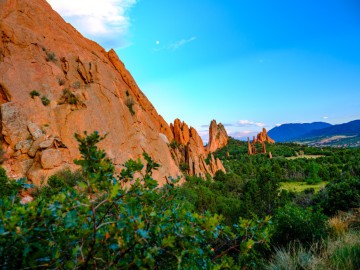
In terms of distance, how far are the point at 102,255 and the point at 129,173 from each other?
95cm

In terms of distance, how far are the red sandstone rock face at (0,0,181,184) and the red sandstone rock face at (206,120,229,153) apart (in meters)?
84.5

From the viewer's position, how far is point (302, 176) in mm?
60625

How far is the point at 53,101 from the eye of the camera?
2855 centimetres

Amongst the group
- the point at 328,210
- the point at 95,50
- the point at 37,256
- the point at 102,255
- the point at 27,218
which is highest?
the point at 95,50

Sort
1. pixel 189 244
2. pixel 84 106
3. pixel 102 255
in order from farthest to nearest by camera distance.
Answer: pixel 84 106, pixel 102 255, pixel 189 244

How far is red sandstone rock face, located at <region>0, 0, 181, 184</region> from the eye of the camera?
2389cm

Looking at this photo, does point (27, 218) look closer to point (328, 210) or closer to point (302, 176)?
point (328, 210)

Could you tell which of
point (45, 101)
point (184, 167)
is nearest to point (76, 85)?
point (45, 101)

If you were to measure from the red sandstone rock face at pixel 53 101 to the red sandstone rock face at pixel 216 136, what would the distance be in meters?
84.5

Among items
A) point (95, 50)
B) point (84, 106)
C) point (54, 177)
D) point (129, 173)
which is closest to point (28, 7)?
point (95, 50)

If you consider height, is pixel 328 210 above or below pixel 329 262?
below

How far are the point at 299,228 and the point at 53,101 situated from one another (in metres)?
28.4

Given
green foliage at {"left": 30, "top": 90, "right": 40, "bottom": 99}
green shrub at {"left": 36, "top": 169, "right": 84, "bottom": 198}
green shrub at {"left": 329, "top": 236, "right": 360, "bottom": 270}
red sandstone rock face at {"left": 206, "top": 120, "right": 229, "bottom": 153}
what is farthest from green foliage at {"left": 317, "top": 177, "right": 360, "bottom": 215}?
red sandstone rock face at {"left": 206, "top": 120, "right": 229, "bottom": 153}

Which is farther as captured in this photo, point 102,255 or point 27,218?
point 102,255
